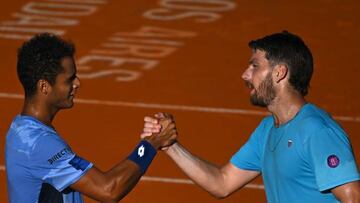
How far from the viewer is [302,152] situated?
6.14 m

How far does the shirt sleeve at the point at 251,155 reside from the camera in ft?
22.5

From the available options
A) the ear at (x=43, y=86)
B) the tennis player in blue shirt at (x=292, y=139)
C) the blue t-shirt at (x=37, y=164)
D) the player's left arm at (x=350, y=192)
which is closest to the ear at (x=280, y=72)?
the tennis player in blue shirt at (x=292, y=139)

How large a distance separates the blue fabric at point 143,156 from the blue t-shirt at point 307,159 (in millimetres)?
633

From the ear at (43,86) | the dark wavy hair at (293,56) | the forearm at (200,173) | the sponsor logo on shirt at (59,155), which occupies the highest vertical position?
the dark wavy hair at (293,56)

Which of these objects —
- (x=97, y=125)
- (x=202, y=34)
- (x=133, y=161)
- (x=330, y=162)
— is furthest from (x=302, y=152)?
(x=202, y=34)

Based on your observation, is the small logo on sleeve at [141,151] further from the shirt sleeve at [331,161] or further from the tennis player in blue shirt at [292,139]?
the shirt sleeve at [331,161]

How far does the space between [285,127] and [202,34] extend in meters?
8.04

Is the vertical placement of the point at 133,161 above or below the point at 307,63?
below

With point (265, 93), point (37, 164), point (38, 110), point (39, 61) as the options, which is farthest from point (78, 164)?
point (265, 93)

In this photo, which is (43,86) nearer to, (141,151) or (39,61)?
(39,61)

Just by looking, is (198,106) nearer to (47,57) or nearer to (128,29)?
(128,29)

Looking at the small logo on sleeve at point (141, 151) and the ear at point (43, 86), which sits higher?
the ear at point (43, 86)

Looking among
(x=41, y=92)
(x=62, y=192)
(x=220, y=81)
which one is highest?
(x=41, y=92)

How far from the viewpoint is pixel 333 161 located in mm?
5973
